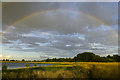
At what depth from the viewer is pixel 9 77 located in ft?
38.3

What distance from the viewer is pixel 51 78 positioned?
11320 millimetres

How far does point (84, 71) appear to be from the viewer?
12953 millimetres

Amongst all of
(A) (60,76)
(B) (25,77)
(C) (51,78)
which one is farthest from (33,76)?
(A) (60,76)

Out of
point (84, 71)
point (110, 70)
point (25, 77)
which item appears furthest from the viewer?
point (84, 71)

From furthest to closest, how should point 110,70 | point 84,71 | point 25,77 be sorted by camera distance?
1. point 84,71
2. point 110,70
3. point 25,77

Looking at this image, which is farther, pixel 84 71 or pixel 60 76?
pixel 84 71

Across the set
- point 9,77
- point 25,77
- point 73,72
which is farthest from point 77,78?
point 9,77

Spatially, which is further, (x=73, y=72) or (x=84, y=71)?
(x=84, y=71)

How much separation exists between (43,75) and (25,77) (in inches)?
62.7

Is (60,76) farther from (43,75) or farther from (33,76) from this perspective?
(33,76)

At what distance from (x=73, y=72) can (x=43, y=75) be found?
286cm

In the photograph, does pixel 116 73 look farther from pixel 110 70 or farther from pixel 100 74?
pixel 100 74

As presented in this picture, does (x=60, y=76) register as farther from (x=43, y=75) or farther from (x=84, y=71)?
(x=84, y=71)

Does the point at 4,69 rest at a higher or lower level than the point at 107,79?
higher
